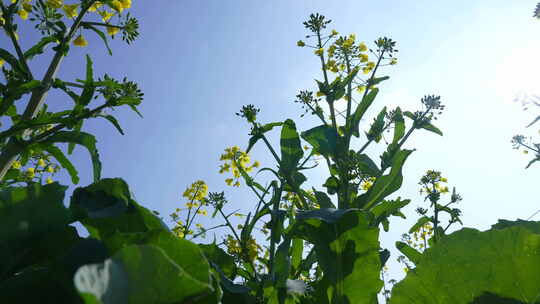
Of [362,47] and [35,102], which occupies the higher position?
[362,47]

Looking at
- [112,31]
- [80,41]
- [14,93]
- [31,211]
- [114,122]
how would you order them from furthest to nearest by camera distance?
1. [112,31]
2. [80,41]
3. [114,122]
4. [14,93]
5. [31,211]

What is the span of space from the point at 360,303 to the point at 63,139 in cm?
203

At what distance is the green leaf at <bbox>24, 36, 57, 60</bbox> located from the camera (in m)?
2.45

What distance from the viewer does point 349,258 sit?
932 mm

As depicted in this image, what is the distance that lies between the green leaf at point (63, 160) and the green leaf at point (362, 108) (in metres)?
2.06

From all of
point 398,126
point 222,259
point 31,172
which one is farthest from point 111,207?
point 31,172

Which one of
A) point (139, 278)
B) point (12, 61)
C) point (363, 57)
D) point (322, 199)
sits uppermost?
point (363, 57)

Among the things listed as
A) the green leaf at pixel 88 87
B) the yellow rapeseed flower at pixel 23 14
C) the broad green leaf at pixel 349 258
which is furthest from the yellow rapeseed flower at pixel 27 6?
the broad green leaf at pixel 349 258

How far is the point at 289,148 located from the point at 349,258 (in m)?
1.98

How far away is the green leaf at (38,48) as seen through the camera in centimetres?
245

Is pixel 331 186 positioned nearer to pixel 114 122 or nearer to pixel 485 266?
pixel 114 122

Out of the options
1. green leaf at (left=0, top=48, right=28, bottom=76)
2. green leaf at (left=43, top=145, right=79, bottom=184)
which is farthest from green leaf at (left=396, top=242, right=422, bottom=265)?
green leaf at (left=0, top=48, right=28, bottom=76)

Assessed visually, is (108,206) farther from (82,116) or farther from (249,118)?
(249,118)

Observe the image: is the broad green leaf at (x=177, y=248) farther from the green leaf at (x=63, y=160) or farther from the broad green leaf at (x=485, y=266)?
the green leaf at (x=63, y=160)
